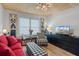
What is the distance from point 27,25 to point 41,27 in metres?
0.29

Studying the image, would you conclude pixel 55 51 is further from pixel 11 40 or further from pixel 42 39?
pixel 11 40

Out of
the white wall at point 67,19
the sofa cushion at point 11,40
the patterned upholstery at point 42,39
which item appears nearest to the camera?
the white wall at point 67,19

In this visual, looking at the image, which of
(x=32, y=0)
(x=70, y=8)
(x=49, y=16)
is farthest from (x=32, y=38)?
(x=70, y=8)

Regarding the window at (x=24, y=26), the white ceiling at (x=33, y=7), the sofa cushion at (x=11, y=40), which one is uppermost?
the white ceiling at (x=33, y=7)

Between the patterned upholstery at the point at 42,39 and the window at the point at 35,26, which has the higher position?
the window at the point at 35,26

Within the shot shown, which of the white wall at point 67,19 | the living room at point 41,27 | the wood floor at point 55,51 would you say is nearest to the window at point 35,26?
the living room at point 41,27

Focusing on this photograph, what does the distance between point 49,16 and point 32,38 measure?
560mm

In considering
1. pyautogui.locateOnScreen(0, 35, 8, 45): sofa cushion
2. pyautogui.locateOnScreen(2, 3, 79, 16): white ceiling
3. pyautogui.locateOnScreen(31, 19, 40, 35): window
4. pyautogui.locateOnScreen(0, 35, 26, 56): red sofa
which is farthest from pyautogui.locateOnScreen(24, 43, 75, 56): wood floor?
pyautogui.locateOnScreen(0, 35, 8, 45): sofa cushion

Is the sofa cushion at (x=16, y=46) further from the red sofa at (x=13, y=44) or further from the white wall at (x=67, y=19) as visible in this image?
the white wall at (x=67, y=19)

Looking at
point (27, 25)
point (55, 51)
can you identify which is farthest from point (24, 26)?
point (55, 51)

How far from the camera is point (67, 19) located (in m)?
2.47

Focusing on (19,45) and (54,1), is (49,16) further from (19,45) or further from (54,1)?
(19,45)

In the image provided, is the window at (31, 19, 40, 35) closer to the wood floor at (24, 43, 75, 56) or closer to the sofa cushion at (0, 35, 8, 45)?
the wood floor at (24, 43, 75, 56)

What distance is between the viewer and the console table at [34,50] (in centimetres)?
245
